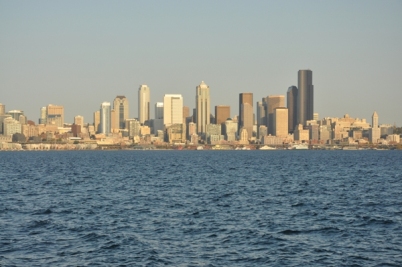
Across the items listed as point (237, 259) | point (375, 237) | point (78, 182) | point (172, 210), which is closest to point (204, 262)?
point (237, 259)

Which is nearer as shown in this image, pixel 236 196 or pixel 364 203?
pixel 364 203

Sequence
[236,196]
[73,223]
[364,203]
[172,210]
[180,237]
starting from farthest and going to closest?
[236,196], [364,203], [172,210], [73,223], [180,237]

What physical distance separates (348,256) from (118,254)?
9919 millimetres

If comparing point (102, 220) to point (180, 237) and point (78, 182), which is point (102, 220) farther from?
point (78, 182)

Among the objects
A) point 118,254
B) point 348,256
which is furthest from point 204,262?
point 348,256

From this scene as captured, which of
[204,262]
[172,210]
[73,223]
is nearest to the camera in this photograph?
[204,262]

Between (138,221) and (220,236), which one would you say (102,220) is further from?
(220,236)

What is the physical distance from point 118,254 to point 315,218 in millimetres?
14716

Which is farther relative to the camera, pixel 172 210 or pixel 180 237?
pixel 172 210

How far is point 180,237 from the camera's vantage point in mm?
33250

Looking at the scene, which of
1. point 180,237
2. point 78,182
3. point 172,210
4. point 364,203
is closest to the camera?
point 180,237

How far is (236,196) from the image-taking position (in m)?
53.3

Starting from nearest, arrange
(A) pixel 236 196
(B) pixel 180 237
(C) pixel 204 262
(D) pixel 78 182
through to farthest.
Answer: (C) pixel 204 262, (B) pixel 180 237, (A) pixel 236 196, (D) pixel 78 182

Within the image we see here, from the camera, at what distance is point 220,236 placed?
→ 33594mm
